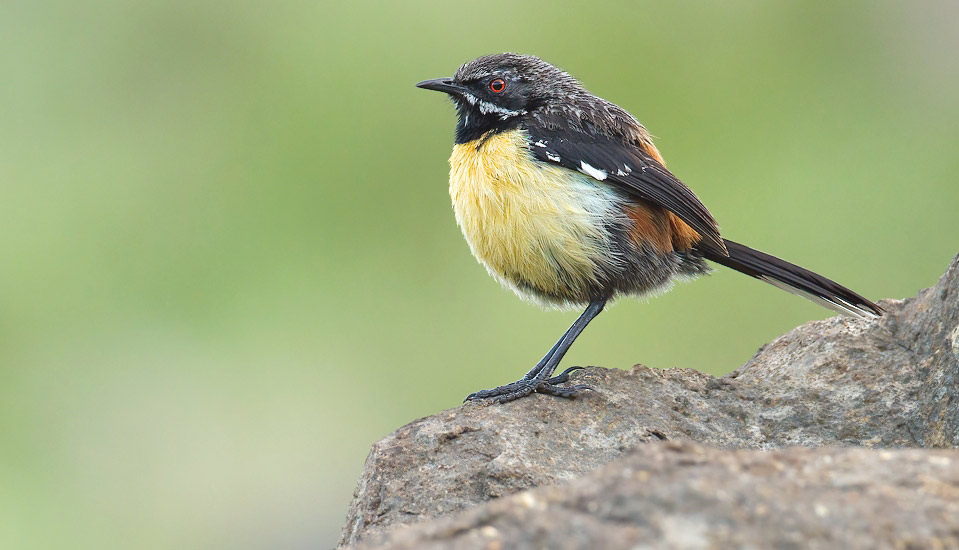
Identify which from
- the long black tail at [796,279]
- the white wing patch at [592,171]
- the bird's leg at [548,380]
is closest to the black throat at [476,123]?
the white wing patch at [592,171]

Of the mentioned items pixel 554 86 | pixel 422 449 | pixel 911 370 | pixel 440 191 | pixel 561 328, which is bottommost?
pixel 422 449

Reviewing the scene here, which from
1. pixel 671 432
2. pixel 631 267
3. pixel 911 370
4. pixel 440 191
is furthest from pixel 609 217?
pixel 440 191

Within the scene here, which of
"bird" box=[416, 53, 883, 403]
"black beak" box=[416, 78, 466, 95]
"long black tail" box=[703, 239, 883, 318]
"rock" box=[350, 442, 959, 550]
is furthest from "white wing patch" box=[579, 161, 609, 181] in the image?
"rock" box=[350, 442, 959, 550]

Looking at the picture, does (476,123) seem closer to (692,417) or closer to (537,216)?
(537,216)

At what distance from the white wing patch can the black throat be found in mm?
502

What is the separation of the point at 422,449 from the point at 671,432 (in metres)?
1.08

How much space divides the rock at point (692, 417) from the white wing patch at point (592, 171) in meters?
1.03

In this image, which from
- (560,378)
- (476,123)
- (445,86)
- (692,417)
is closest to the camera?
(692,417)

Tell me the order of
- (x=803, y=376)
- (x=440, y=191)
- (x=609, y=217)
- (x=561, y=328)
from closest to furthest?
(x=803, y=376), (x=609, y=217), (x=561, y=328), (x=440, y=191)

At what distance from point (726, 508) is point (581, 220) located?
9.87 ft

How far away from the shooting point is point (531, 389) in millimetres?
4570

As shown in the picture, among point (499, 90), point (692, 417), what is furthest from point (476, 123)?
point (692, 417)

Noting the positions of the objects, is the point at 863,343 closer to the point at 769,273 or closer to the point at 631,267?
the point at 769,273

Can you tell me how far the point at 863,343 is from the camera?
4766 millimetres
